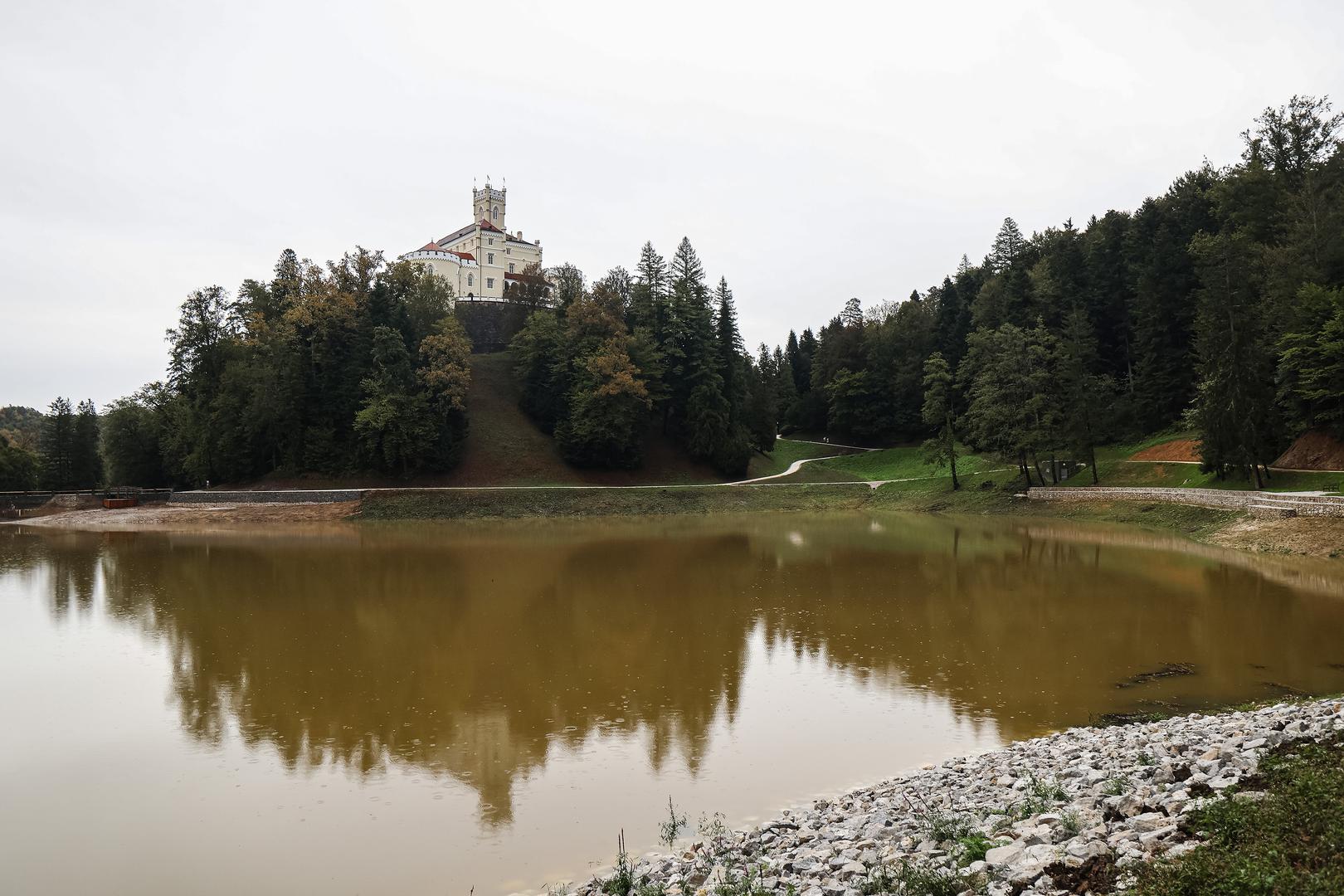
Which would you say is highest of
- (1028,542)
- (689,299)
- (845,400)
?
(689,299)

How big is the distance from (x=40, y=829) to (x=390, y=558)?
22882 mm

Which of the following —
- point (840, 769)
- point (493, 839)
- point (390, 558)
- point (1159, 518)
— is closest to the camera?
point (493, 839)

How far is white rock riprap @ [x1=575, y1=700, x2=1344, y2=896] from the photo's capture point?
5.83 m

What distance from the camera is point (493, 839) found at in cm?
836

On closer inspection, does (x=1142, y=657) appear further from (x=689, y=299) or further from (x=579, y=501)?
(x=689, y=299)

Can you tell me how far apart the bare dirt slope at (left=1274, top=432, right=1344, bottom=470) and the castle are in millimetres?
64607

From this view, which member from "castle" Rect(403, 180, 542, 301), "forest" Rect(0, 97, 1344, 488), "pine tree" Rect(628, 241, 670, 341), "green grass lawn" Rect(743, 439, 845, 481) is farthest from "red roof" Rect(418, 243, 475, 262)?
"green grass lawn" Rect(743, 439, 845, 481)

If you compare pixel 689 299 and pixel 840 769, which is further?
pixel 689 299

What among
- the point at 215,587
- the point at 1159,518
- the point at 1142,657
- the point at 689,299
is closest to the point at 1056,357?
the point at 1159,518

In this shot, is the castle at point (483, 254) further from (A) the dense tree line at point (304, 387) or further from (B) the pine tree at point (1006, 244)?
(B) the pine tree at point (1006, 244)

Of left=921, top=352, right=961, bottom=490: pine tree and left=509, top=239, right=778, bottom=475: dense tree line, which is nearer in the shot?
left=921, top=352, right=961, bottom=490: pine tree

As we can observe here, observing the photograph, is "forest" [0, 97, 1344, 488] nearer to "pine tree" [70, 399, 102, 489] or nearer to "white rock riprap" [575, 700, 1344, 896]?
"pine tree" [70, 399, 102, 489]

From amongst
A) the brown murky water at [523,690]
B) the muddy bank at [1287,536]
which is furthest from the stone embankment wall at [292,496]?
the muddy bank at [1287,536]

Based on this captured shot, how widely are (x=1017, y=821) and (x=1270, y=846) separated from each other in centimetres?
198
